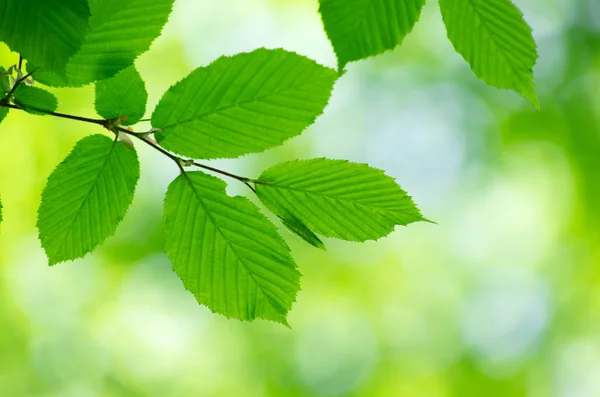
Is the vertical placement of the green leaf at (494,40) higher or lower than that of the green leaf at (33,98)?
higher

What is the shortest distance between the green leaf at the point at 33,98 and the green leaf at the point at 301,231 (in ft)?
0.96

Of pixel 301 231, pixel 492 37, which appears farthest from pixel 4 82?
pixel 492 37

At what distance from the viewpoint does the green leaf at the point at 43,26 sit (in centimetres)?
48

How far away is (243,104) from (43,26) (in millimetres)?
219

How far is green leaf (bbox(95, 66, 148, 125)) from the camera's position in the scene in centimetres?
68

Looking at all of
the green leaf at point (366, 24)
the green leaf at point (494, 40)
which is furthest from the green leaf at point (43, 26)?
the green leaf at point (494, 40)

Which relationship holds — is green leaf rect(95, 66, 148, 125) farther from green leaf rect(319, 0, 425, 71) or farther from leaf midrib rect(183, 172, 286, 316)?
green leaf rect(319, 0, 425, 71)

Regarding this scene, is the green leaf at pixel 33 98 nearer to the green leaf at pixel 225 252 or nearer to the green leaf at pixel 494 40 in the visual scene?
the green leaf at pixel 225 252

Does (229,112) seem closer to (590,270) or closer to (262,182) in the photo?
(262,182)

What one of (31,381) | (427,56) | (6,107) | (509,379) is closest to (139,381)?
(31,381)

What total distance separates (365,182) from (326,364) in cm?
704

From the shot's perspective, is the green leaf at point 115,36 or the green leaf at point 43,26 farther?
the green leaf at point 115,36

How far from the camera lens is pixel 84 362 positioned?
6629 mm

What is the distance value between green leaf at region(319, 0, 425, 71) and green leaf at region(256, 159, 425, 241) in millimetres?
122
